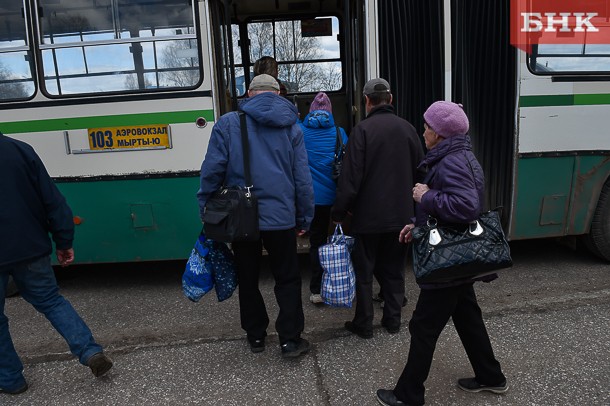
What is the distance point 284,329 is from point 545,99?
285cm

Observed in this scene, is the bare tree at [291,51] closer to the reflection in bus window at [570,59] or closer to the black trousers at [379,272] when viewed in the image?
the reflection in bus window at [570,59]

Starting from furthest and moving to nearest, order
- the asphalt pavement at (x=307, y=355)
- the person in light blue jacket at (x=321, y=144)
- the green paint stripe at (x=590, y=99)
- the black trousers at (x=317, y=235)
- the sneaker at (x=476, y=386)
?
1. the green paint stripe at (x=590, y=99)
2. the black trousers at (x=317, y=235)
3. the person in light blue jacket at (x=321, y=144)
4. the asphalt pavement at (x=307, y=355)
5. the sneaker at (x=476, y=386)

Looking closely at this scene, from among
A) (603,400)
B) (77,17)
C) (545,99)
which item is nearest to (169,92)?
(77,17)

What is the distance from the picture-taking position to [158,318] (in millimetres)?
3883

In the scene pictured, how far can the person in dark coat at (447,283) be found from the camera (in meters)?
2.21

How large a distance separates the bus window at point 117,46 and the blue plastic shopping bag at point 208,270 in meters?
1.52

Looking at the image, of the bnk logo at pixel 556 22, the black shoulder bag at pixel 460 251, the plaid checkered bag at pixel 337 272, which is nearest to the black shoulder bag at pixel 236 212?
the plaid checkered bag at pixel 337 272

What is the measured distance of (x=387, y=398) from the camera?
8.43 feet

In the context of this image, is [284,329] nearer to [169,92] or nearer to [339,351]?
[339,351]

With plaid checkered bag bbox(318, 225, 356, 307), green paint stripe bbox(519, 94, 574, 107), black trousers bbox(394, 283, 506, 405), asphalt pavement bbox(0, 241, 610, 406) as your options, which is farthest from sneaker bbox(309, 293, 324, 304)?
green paint stripe bbox(519, 94, 574, 107)

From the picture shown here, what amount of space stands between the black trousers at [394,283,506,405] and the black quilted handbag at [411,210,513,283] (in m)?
0.15

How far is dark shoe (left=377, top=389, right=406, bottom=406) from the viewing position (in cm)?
254

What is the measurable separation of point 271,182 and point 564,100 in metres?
2.74

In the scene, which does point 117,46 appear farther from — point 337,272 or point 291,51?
point 337,272
